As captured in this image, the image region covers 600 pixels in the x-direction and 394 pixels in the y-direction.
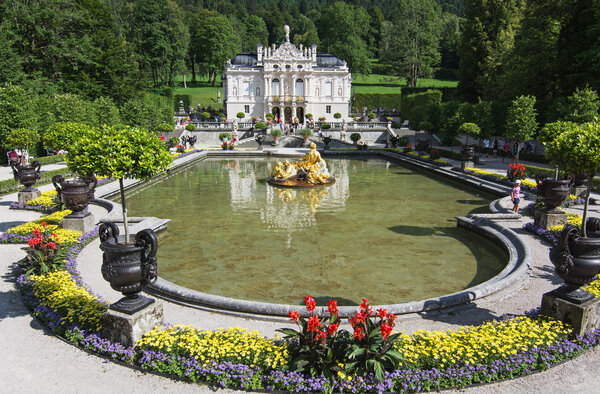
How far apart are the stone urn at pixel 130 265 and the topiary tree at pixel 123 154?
1572 millimetres

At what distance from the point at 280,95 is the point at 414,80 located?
25.7 metres

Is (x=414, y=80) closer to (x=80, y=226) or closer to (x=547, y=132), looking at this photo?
(x=547, y=132)

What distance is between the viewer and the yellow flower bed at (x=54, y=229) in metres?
12.3

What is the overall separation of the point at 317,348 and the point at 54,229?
1080 cm

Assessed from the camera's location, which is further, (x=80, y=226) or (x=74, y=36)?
(x=74, y=36)

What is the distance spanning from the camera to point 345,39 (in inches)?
3755

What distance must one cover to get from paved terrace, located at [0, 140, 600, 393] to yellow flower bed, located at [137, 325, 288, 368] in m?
0.46

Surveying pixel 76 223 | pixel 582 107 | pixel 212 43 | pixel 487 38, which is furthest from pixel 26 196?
pixel 212 43

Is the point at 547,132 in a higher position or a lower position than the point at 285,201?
higher

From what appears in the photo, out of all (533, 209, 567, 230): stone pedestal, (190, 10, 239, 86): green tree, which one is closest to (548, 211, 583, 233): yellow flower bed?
(533, 209, 567, 230): stone pedestal

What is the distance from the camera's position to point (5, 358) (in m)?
6.95

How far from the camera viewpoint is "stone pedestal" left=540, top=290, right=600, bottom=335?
7.30 m

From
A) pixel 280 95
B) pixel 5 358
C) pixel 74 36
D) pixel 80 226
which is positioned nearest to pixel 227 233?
pixel 80 226

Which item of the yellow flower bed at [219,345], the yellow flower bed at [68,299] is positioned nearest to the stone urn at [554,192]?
the yellow flower bed at [219,345]
